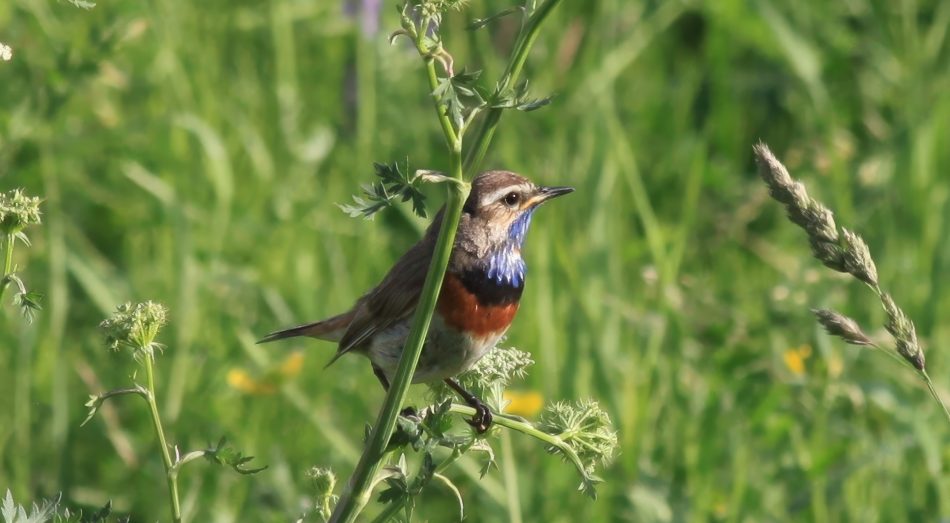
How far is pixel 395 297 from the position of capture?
341cm

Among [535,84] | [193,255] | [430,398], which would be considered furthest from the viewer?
[535,84]

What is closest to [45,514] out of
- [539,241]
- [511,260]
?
[511,260]

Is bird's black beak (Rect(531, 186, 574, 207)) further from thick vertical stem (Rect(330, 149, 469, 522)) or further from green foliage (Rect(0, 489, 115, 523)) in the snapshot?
green foliage (Rect(0, 489, 115, 523))

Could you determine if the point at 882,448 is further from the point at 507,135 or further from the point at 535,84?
the point at 535,84

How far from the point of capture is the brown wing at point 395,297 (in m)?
3.32

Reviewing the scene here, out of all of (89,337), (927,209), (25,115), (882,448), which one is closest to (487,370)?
(882,448)

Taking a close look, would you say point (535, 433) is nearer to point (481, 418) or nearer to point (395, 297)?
point (481, 418)

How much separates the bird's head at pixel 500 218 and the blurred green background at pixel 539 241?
554 millimetres

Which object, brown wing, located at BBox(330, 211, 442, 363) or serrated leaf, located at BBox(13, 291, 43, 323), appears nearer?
serrated leaf, located at BBox(13, 291, 43, 323)

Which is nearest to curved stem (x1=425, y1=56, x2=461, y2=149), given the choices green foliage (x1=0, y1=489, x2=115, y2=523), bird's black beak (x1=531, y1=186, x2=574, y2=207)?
green foliage (x1=0, y1=489, x2=115, y2=523)

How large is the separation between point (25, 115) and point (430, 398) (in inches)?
74.5

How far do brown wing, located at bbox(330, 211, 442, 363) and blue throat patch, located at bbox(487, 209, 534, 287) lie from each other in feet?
0.50

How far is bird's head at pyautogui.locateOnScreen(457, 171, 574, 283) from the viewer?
3.37m

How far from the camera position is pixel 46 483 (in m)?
4.51
